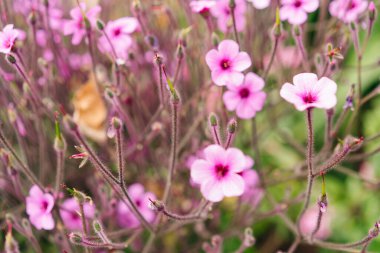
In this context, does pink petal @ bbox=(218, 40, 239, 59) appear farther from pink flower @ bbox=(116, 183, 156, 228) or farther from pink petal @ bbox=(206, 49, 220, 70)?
pink flower @ bbox=(116, 183, 156, 228)

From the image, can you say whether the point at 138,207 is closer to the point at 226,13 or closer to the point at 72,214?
the point at 72,214

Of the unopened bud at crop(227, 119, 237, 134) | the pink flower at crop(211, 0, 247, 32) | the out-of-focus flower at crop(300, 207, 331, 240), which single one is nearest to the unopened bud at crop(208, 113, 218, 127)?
the unopened bud at crop(227, 119, 237, 134)

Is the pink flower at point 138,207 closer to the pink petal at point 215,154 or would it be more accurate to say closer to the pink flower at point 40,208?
the pink flower at point 40,208

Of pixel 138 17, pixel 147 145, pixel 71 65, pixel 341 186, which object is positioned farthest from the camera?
pixel 341 186

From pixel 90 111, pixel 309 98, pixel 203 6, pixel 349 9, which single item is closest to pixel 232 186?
pixel 309 98

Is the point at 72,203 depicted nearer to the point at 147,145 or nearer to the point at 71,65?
the point at 147,145

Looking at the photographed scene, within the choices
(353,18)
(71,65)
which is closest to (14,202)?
(71,65)
